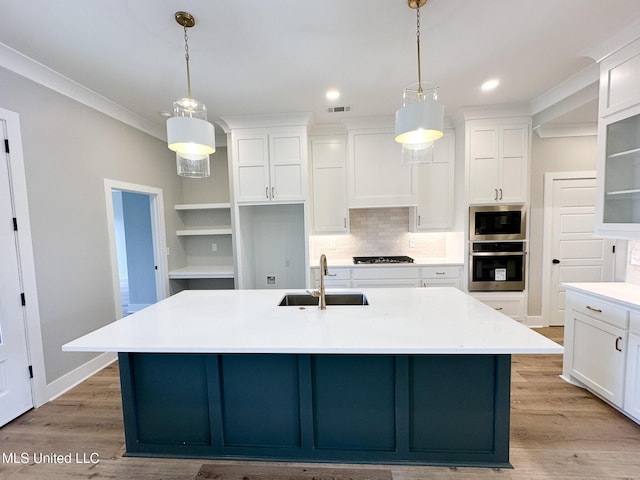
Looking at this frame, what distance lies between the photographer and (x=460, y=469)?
1.61 meters

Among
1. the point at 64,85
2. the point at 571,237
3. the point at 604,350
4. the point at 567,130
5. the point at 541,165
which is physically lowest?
the point at 604,350

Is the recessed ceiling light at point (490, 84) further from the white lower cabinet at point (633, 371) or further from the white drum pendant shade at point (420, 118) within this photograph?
the white lower cabinet at point (633, 371)

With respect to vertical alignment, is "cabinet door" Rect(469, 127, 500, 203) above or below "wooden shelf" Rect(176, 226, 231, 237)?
above

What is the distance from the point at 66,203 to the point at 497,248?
454 cm

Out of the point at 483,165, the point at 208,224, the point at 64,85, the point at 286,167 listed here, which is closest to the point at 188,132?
the point at 64,85

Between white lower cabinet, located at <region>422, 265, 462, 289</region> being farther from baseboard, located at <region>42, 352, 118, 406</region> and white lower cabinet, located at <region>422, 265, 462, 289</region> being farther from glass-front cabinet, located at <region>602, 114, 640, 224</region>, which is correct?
baseboard, located at <region>42, 352, 118, 406</region>

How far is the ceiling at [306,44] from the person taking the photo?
1738 mm

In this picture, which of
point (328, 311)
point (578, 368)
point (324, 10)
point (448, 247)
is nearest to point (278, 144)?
point (324, 10)

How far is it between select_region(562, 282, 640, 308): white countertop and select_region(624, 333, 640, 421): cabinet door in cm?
23

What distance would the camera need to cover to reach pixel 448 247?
12.9 feet

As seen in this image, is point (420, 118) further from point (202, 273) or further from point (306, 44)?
point (202, 273)

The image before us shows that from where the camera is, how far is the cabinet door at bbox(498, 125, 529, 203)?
3363mm

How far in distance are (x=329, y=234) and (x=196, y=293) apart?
1.92 m

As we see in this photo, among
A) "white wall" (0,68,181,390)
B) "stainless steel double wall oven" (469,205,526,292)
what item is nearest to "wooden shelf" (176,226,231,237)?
"white wall" (0,68,181,390)
